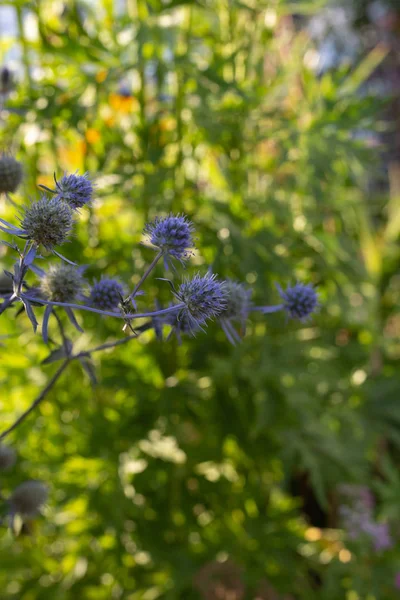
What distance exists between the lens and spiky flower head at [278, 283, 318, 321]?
0.70 metres

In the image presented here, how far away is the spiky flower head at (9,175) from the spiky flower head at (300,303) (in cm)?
36

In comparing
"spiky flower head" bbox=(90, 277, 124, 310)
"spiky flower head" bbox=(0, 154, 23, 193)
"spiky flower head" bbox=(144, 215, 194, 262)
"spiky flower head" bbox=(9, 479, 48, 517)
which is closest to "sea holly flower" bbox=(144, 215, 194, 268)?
"spiky flower head" bbox=(144, 215, 194, 262)

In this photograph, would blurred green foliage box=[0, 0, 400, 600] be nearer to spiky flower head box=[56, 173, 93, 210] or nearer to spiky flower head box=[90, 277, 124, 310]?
spiky flower head box=[90, 277, 124, 310]

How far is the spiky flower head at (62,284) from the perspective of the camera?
2.13 feet

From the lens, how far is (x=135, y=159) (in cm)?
126

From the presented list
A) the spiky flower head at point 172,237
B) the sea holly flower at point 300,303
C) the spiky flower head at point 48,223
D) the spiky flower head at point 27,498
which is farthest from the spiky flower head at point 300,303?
the spiky flower head at point 27,498

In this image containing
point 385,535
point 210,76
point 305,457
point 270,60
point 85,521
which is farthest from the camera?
point 270,60

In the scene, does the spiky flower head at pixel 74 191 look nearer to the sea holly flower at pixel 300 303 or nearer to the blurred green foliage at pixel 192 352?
the sea holly flower at pixel 300 303

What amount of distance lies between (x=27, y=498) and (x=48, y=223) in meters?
0.55

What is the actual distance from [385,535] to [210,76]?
3.85 ft

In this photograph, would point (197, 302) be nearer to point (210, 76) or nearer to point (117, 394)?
point (210, 76)

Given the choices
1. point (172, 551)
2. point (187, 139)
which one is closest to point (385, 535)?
point (172, 551)

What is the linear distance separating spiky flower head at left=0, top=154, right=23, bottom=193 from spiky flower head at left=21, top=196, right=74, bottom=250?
9.8 inches

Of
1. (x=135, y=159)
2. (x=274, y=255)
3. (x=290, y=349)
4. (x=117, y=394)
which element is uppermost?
(x=135, y=159)
